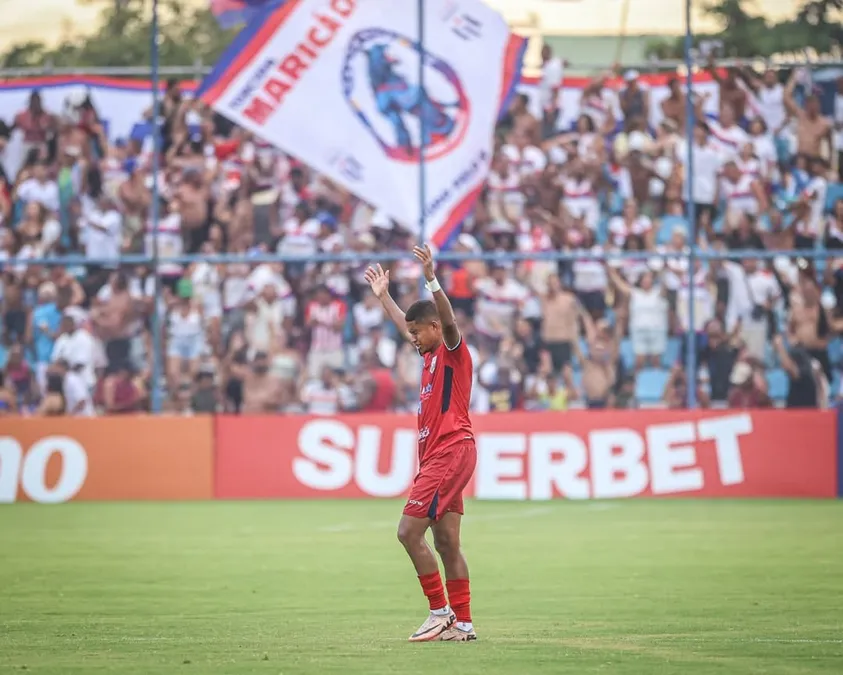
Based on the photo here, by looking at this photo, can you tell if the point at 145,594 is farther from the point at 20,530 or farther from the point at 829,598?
the point at 20,530

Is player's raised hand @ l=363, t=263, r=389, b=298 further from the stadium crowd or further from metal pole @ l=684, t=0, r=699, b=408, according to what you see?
metal pole @ l=684, t=0, r=699, b=408

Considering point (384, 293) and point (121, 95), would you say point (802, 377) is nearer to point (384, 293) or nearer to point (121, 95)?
point (121, 95)

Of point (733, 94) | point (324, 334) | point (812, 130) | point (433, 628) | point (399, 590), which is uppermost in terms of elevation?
point (733, 94)

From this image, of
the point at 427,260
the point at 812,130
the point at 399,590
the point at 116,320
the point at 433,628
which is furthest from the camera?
the point at 812,130

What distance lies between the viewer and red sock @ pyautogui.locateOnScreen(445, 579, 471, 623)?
30.7 ft

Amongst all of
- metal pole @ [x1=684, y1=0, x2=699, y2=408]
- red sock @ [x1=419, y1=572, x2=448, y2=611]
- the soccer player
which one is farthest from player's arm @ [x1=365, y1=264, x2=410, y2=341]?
metal pole @ [x1=684, y1=0, x2=699, y2=408]

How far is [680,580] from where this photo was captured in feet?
43.4

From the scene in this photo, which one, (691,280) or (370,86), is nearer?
(691,280)

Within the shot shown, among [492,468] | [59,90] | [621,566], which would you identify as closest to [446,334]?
[621,566]

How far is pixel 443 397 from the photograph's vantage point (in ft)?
31.1

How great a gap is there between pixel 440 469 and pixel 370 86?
15045 millimetres

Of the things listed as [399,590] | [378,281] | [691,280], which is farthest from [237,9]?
[378,281]

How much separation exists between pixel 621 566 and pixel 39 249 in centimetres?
1393

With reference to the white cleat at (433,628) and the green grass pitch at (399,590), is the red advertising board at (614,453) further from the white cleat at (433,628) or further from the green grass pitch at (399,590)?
the white cleat at (433,628)
